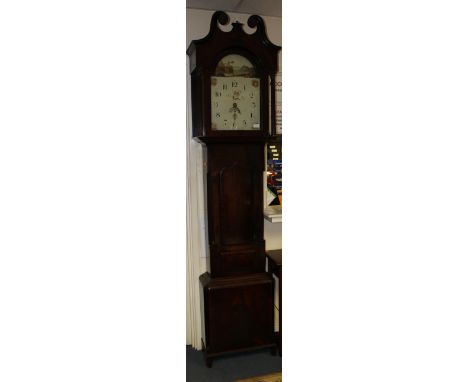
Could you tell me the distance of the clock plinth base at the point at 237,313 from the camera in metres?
2.17

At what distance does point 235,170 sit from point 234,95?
41cm

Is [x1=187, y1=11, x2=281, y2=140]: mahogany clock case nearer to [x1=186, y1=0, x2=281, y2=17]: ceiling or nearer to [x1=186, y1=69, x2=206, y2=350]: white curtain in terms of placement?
[x1=186, y1=0, x2=281, y2=17]: ceiling

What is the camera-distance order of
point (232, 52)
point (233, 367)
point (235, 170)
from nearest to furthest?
point (232, 52) < point (235, 170) < point (233, 367)

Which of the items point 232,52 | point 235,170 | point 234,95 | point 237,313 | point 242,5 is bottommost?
point 237,313

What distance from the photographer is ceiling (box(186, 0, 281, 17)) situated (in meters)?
2.18

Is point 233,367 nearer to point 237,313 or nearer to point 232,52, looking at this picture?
point 237,313

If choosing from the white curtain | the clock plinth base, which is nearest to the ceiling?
the white curtain

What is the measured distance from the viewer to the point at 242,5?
223 cm

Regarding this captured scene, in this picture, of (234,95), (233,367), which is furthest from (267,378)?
(234,95)

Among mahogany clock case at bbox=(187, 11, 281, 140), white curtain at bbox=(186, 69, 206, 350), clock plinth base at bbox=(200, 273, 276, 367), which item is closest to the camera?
mahogany clock case at bbox=(187, 11, 281, 140)

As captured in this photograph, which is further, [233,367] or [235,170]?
[233,367]

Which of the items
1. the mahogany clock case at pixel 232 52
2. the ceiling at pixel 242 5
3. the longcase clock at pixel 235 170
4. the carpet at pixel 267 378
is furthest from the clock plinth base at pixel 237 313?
the ceiling at pixel 242 5
